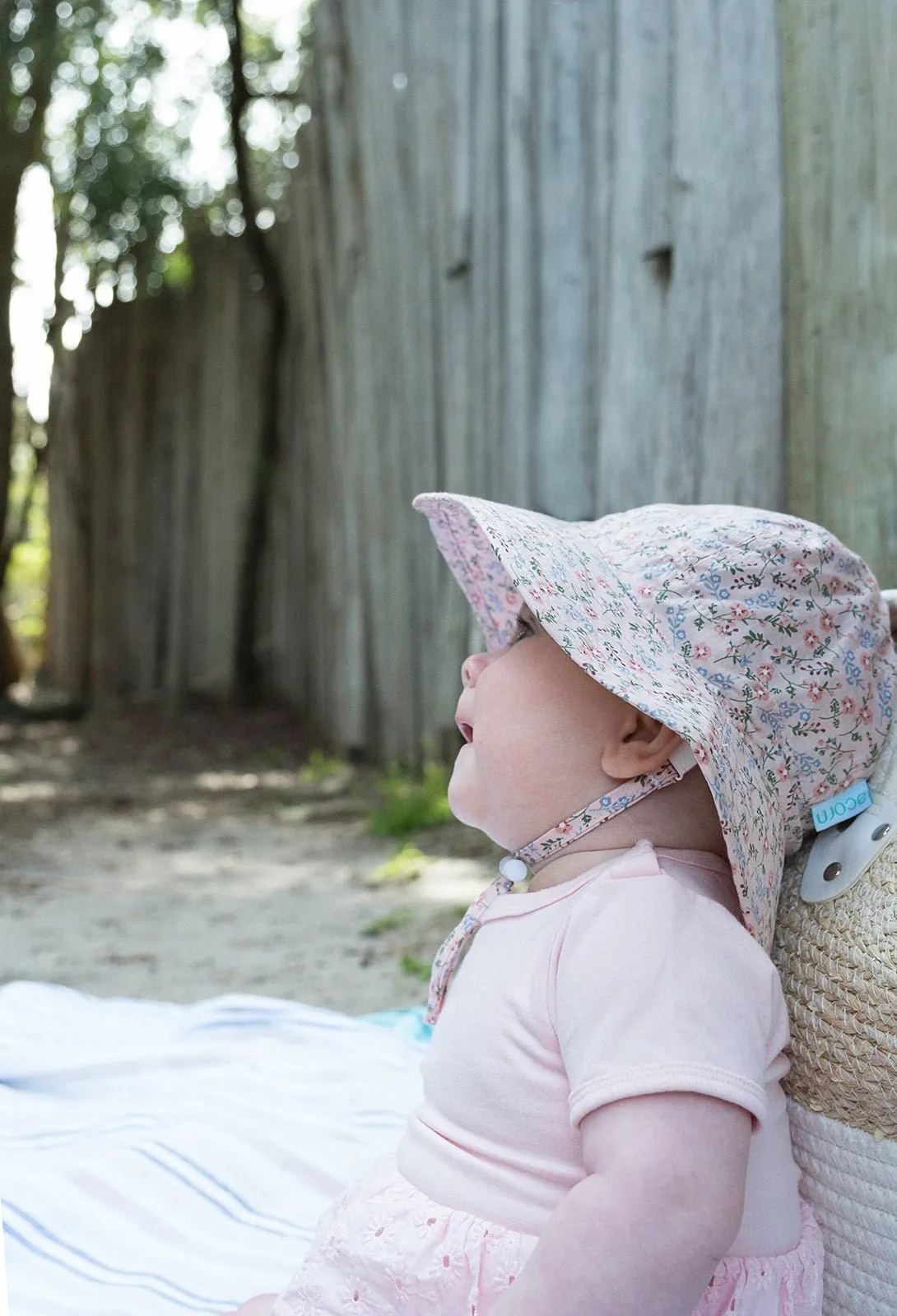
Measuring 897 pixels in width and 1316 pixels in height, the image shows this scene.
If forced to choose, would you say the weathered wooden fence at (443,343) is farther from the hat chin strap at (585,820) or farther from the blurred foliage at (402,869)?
the hat chin strap at (585,820)

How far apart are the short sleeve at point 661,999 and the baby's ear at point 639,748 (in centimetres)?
11

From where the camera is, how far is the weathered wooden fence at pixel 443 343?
2.60m

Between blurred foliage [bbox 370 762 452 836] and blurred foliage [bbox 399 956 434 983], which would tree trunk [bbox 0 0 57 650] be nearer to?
blurred foliage [bbox 370 762 452 836]

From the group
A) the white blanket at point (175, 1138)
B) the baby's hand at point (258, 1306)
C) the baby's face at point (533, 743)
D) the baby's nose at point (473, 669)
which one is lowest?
the white blanket at point (175, 1138)

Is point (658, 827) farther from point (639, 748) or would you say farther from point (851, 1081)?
point (851, 1081)

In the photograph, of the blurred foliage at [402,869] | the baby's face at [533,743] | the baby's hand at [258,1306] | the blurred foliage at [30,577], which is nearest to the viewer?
the baby's face at [533,743]

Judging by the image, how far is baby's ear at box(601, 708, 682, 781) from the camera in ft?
4.01

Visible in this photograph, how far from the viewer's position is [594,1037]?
1081 millimetres

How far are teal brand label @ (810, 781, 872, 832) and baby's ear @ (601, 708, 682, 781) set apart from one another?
0.21 metres

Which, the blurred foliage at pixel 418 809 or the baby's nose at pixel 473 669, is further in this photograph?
the blurred foliage at pixel 418 809

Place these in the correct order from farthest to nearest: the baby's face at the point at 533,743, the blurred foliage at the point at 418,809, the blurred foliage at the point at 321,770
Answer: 1. the blurred foliage at the point at 321,770
2. the blurred foliage at the point at 418,809
3. the baby's face at the point at 533,743

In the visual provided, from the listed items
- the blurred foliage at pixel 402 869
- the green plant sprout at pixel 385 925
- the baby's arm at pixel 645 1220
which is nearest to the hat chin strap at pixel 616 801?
the baby's arm at pixel 645 1220

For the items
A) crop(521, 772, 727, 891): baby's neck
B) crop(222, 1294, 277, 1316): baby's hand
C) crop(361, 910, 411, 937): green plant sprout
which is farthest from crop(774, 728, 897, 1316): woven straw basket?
crop(361, 910, 411, 937): green plant sprout

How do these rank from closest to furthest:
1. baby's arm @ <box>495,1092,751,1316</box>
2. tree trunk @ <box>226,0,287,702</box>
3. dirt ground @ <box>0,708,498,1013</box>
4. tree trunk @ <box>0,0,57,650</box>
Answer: baby's arm @ <box>495,1092,751,1316</box> < dirt ground @ <box>0,708,498,1013</box> < tree trunk @ <box>226,0,287,702</box> < tree trunk @ <box>0,0,57,650</box>
